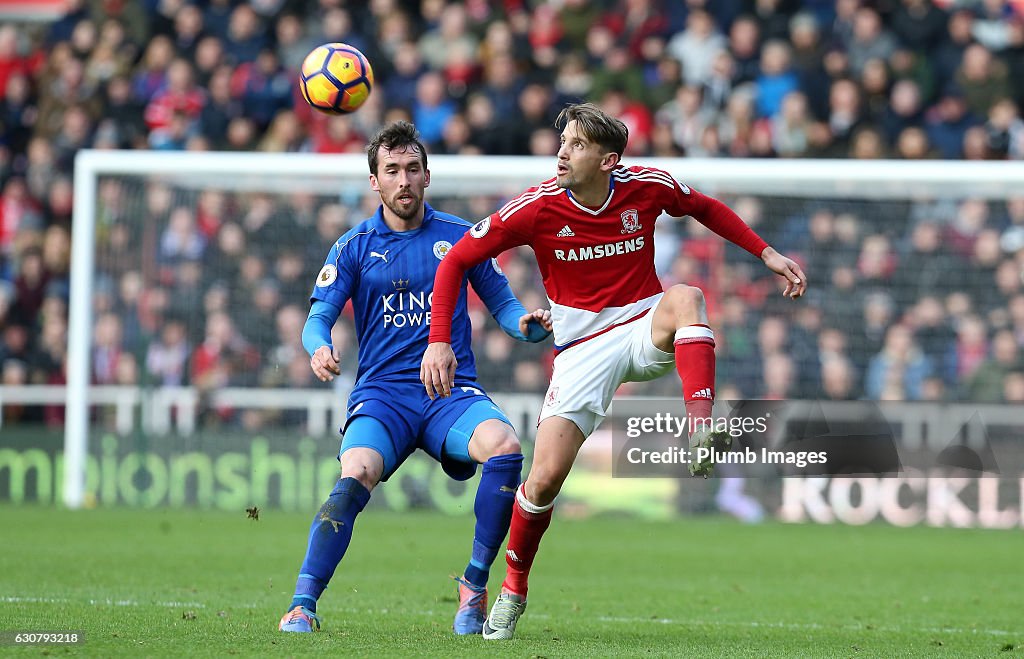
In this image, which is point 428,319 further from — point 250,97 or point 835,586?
point 250,97

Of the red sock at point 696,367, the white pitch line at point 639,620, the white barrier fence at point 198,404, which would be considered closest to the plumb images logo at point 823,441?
the white barrier fence at point 198,404

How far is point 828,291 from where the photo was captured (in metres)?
15.1

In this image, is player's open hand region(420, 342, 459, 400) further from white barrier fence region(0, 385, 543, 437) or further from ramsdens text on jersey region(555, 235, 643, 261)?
white barrier fence region(0, 385, 543, 437)

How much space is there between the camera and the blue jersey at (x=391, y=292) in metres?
7.40

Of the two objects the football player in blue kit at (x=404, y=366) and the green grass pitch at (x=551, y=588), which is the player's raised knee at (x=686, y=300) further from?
the green grass pitch at (x=551, y=588)

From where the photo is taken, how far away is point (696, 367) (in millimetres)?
6523

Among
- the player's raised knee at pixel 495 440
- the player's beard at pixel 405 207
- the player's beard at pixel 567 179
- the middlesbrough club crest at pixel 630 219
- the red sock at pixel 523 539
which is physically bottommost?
the red sock at pixel 523 539

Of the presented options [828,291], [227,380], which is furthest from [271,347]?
[828,291]

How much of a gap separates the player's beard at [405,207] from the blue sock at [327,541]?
135 centimetres

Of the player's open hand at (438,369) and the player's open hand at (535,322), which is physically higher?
the player's open hand at (535,322)

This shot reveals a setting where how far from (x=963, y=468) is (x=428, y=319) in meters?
8.43

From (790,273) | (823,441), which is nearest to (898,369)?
(823,441)

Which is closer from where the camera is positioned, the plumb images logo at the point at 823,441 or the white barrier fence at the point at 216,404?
the plumb images logo at the point at 823,441

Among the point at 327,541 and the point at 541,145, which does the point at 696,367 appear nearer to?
the point at 327,541
